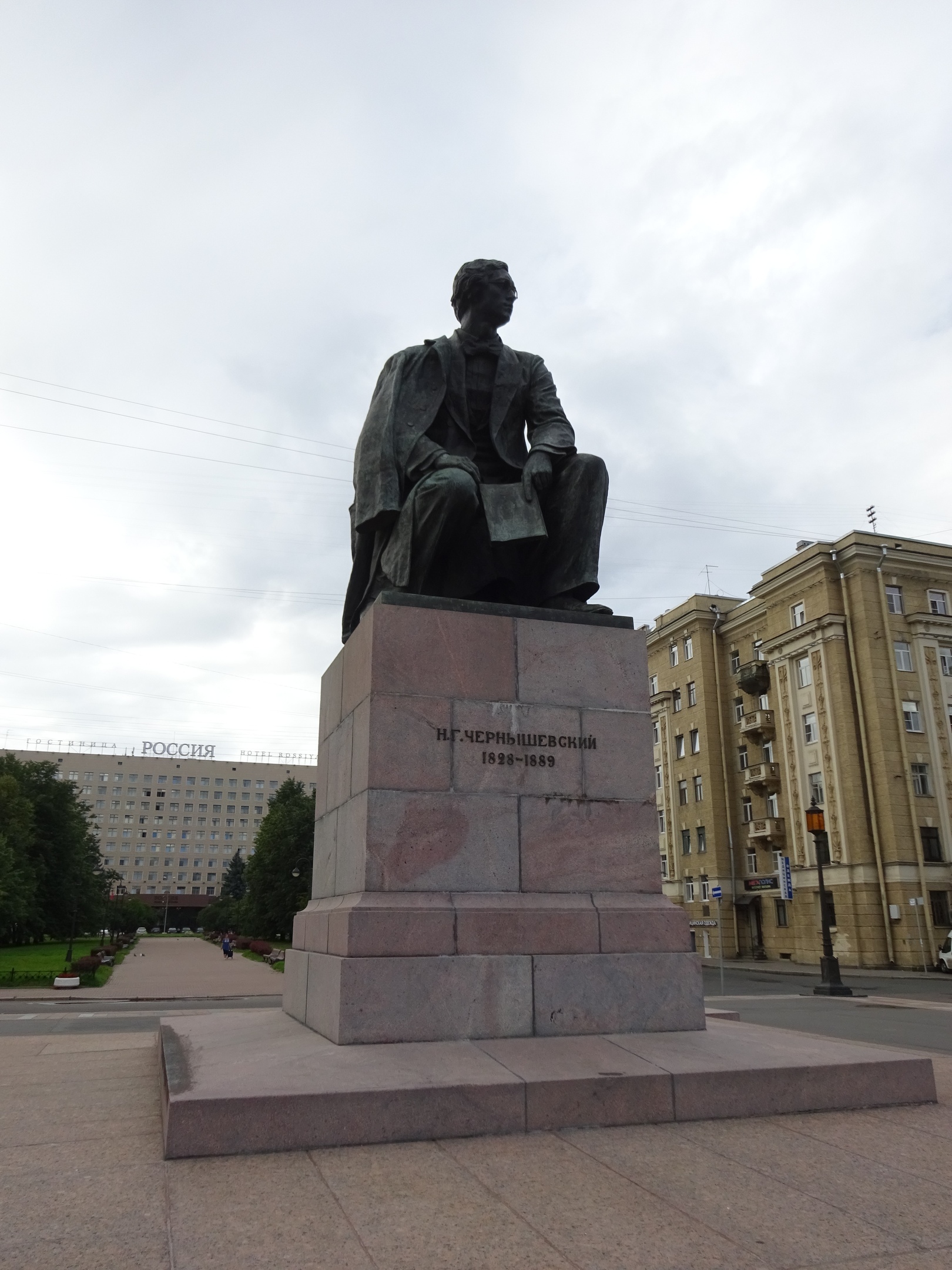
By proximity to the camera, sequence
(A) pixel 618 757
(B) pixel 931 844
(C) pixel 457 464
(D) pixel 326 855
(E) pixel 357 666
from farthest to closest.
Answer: (B) pixel 931 844
(D) pixel 326 855
(C) pixel 457 464
(E) pixel 357 666
(A) pixel 618 757

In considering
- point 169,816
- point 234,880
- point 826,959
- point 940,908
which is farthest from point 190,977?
point 169,816

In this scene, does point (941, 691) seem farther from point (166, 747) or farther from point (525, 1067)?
point (166, 747)

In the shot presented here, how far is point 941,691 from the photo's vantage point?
41.0 meters

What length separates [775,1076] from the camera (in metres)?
4.89

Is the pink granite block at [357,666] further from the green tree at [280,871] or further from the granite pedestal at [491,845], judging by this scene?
the green tree at [280,871]

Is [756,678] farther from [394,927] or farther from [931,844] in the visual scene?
[394,927]

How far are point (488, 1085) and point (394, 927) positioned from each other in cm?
129

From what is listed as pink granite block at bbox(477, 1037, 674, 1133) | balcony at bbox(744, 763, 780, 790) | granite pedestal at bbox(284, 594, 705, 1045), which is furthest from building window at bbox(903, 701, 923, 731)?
pink granite block at bbox(477, 1037, 674, 1133)

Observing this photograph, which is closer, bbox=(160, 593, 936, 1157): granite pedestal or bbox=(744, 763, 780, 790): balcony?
bbox=(160, 593, 936, 1157): granite pedestal

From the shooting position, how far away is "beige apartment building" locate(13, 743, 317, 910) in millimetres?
A: 146125

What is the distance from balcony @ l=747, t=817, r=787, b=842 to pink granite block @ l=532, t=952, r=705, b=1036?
40811 mm

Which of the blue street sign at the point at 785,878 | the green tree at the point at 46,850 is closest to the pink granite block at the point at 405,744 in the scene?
the blue street sign at the point at 785,878

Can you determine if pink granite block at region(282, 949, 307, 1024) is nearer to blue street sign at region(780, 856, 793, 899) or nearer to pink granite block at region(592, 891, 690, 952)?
pink granite block at region(592, 891, 690, 952)

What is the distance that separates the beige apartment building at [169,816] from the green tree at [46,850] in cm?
7283
